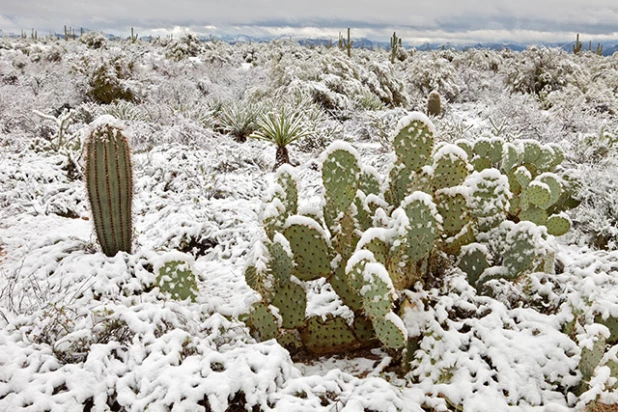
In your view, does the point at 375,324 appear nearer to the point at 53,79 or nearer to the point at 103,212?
the point at 103,212

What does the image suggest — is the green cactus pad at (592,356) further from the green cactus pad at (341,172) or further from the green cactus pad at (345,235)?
the green cactus pad at (341,172)

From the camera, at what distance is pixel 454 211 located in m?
3.33

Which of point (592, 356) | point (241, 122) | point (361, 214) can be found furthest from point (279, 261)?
point (241, 122)

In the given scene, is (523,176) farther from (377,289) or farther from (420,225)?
(377,289)

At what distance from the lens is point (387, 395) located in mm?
2535

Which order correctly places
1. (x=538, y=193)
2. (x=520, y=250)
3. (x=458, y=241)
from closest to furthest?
(x=520, y=250), (x=458, y=241), (x=538, y=193)

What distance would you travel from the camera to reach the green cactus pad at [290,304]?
3.20m

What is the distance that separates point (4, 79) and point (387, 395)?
14.3 meters

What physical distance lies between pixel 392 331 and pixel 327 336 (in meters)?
0.62

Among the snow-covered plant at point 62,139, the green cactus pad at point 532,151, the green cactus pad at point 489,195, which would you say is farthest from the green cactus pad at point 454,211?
the snow-covered plant at point 62,139

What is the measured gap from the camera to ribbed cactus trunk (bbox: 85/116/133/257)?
4152 millimetres

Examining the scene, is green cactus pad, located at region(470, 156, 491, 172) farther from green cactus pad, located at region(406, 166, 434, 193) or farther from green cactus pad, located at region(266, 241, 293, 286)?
green cactus pad, located at region(266, 241, 293, 286)

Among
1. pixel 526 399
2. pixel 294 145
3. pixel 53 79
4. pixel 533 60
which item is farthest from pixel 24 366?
pixel 533 60

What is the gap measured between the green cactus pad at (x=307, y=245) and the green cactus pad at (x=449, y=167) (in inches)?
35.1
